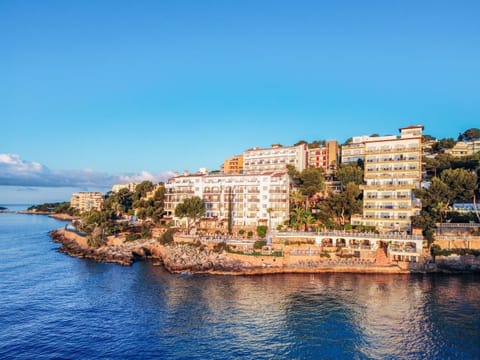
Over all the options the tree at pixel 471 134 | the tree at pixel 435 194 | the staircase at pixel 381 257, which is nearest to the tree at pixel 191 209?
the staircase at pixel 381 257

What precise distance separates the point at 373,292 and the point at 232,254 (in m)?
27.5

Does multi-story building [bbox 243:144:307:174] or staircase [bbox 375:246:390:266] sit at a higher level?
multi-story building [bbox 243:144:307:174]

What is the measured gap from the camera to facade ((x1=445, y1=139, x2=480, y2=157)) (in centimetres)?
11571

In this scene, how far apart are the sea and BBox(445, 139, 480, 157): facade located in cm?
6353

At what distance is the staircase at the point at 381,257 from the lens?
68.3 meters

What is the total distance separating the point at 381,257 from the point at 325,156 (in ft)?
217

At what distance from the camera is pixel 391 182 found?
8375cm

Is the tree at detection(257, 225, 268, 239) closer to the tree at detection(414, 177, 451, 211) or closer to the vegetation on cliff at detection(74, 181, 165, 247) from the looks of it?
the vegetation on cliff at detection(74, 181, 165, 247)

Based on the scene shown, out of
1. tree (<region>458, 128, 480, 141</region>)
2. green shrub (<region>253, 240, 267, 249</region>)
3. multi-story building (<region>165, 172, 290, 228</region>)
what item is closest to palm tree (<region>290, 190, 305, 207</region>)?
multi-story building (<region>165, 172, 290, 228</region>)

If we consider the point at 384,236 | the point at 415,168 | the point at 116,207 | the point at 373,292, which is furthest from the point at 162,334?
the point at 116,207

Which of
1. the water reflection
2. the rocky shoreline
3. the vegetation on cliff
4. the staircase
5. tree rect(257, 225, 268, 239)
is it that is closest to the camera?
the water reflection

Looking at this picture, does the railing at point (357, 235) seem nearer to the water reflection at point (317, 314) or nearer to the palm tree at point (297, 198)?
the water reflection at point (317, 314)

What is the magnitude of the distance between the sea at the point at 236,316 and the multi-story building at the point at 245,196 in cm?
2901

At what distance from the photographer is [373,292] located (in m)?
55.8
